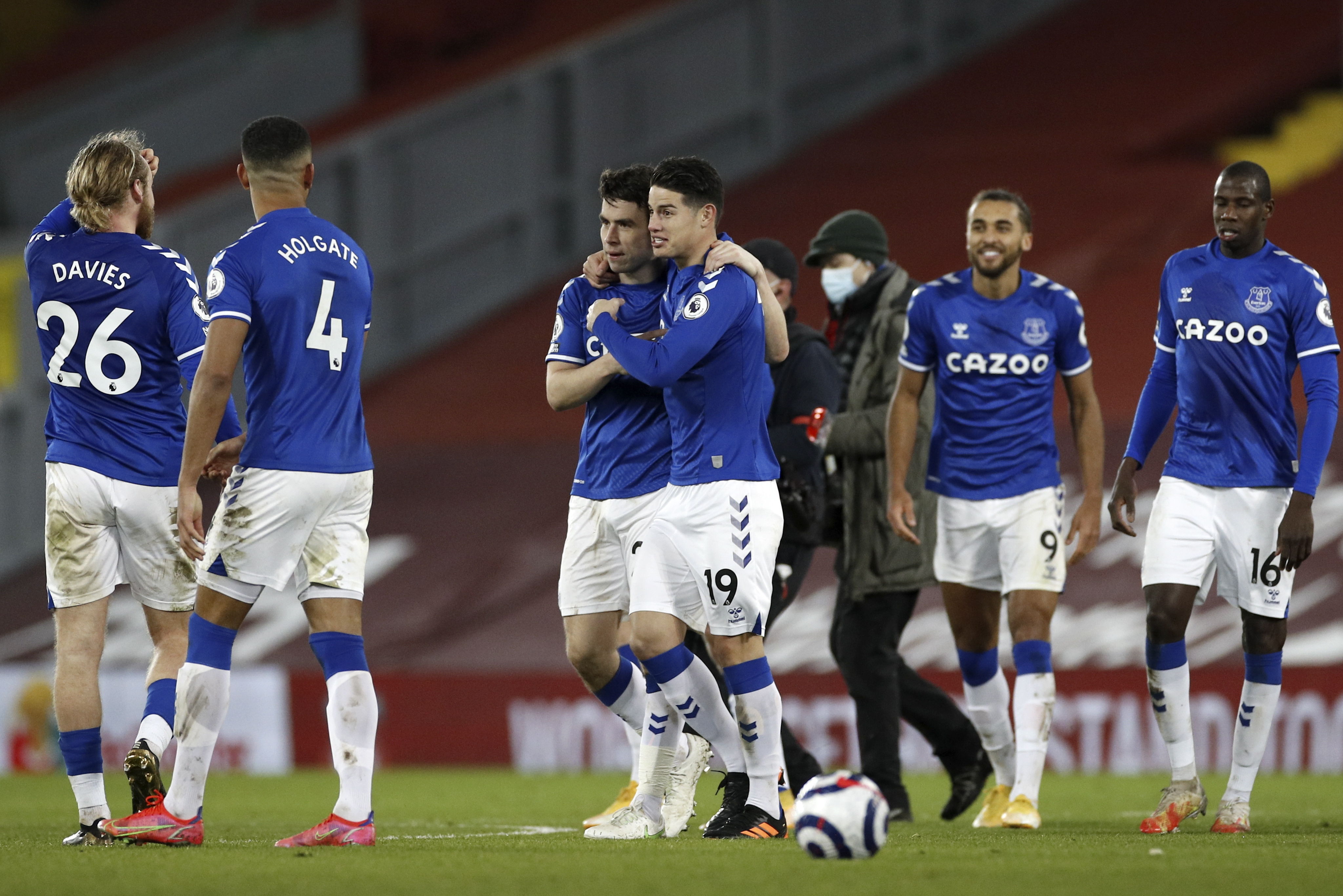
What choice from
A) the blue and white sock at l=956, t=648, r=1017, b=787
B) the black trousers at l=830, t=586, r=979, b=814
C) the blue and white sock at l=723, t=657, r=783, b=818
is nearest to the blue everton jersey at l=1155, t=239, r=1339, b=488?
the blue and white sock at l=956, t=648, r=1017, b=787

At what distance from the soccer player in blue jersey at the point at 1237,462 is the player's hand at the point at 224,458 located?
324cm

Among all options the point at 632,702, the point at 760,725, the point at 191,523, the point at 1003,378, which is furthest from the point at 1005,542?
the point at 191,523

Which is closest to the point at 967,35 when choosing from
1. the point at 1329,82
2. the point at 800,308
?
the point at 1329,82

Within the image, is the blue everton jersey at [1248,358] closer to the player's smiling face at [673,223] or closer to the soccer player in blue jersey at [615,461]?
the player's smiling face at [673,223]

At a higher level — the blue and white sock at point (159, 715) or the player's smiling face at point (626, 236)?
the player's smiling face at point (626, 236)

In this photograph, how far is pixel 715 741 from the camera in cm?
666

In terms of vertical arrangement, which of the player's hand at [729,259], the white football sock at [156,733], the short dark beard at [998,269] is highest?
the short dark beard at [998,269]

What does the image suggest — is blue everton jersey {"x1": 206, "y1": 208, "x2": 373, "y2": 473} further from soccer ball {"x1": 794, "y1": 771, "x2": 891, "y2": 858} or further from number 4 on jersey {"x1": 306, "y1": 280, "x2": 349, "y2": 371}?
soccer ball {"x1": 794, "y1": 771, "x2": 891, "y2": 858}

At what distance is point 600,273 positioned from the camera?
679 centimetres

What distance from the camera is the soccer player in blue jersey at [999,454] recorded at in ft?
23.7

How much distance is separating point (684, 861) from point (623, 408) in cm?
183

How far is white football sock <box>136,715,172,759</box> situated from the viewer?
644cm

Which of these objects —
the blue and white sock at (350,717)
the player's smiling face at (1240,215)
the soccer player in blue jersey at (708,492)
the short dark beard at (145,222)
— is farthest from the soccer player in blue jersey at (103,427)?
the player's smiling face at (1240,215)

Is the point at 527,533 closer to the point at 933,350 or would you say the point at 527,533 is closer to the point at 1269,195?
the point at 933,350
